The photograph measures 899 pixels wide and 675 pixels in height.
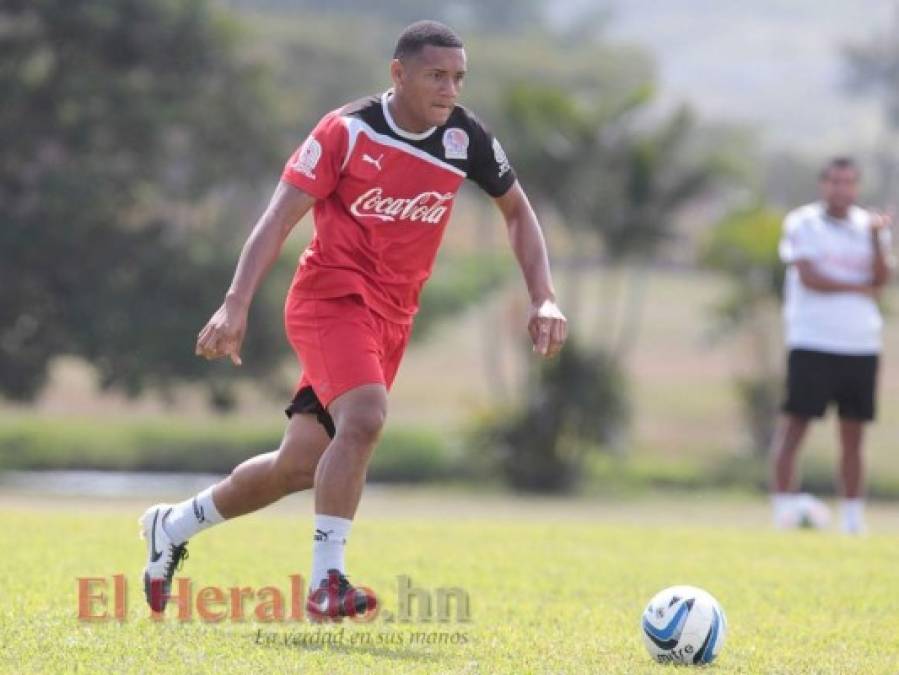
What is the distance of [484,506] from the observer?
22.5 meters

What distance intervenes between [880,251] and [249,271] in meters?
7.87

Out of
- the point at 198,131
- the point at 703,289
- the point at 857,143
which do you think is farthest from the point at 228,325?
the point at 857,143

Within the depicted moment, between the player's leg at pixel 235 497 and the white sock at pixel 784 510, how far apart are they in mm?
7272

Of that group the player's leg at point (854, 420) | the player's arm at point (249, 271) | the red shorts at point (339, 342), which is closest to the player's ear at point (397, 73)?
the player's arm at point (249, 271)

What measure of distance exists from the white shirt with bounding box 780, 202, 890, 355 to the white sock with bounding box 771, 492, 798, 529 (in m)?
1.14

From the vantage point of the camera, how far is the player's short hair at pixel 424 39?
24.1 feet

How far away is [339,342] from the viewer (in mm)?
7203

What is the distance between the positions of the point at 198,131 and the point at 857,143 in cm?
9795

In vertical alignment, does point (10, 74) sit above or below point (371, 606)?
above

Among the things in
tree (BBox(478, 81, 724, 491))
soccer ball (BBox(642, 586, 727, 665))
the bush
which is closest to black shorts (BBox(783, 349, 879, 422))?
soccer ball (BBox(642, 586, 727, 665))

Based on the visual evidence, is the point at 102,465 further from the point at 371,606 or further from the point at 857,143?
the point at 857,143

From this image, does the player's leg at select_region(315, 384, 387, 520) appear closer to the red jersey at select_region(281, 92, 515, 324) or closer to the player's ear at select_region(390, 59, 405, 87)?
the red jersey at select_region(281, 92, 515, 324)

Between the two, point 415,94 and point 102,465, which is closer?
point 415,94

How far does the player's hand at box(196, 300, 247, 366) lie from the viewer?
22.1 feet
